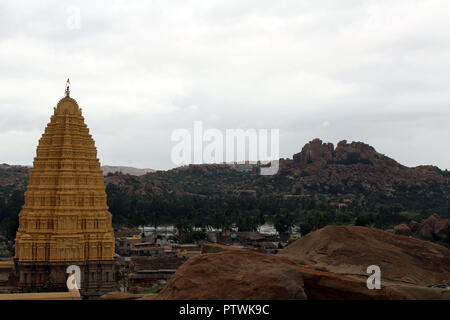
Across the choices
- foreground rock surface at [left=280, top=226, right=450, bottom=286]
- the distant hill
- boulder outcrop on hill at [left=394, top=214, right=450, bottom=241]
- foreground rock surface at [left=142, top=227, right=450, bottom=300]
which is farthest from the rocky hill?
foreground rock surface at [left=142, top=227, right=450, bottom=300]

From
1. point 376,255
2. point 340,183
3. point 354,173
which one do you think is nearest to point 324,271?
point 376,255

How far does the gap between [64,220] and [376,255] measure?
122 ft

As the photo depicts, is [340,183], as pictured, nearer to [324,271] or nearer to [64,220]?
[64,220]

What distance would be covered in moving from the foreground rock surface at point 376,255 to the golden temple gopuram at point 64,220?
3416cm

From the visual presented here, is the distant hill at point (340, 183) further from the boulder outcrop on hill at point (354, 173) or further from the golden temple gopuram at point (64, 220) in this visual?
the golden temple gopuram at point (64, 220)

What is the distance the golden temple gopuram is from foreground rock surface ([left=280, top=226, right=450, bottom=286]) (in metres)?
34.2

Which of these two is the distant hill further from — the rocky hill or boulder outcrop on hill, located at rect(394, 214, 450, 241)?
boulder outcrop on hill, located at rect(394, 214, 450, 241)

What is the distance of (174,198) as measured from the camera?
539ft

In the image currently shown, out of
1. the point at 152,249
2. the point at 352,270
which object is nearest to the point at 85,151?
the point at 152,249

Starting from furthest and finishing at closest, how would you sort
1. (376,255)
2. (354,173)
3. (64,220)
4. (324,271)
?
1. (354,173)
2. (64,220)
3. (376,255)
4. (324,271)

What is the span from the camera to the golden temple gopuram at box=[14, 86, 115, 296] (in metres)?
48.7

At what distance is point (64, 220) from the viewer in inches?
1969

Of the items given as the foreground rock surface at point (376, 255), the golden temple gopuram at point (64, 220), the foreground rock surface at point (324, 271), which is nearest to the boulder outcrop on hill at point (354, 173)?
the golden temple gopuram at point (64, 220)
